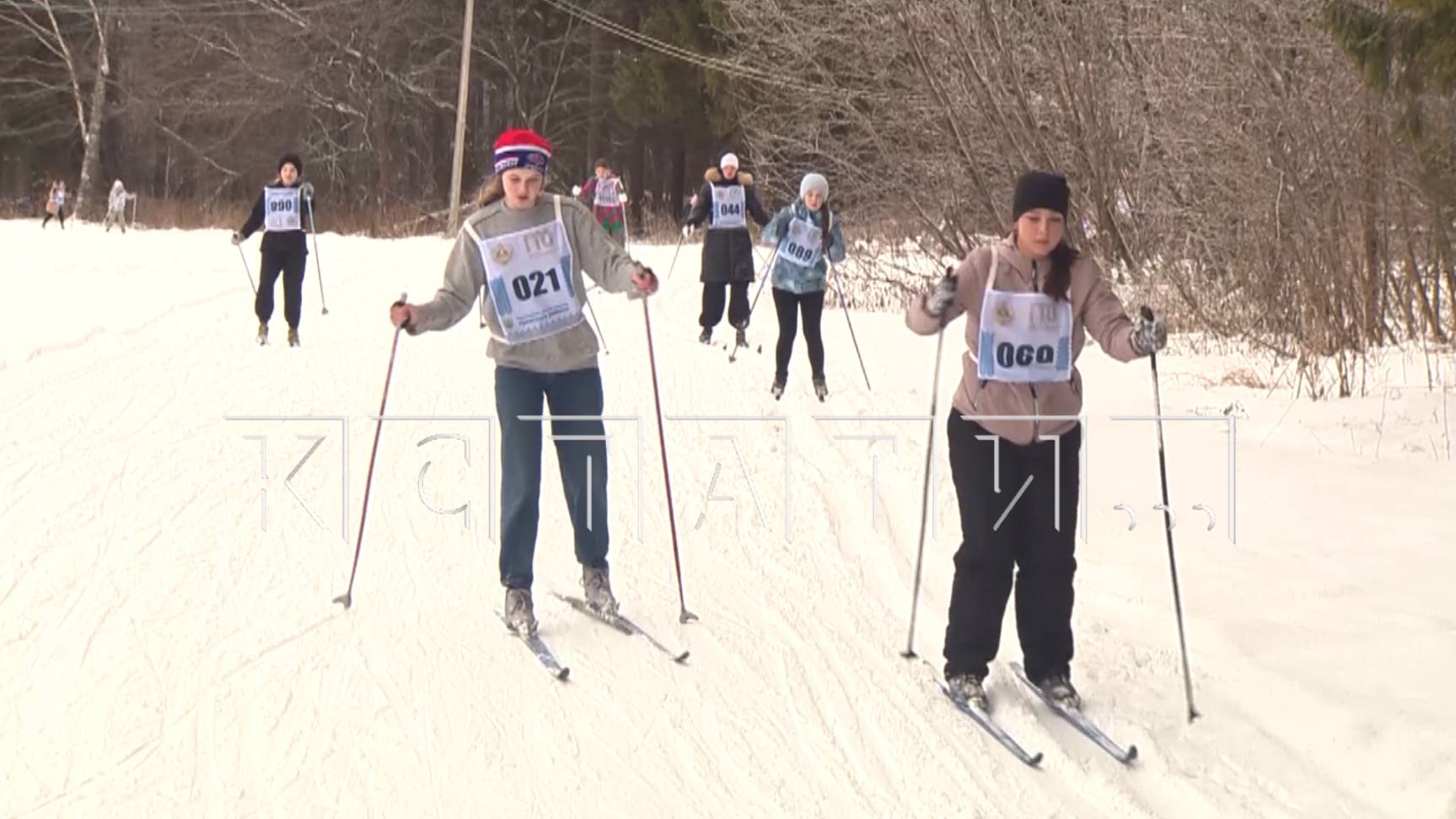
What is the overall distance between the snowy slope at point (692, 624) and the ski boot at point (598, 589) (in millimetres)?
154

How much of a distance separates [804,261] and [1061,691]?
6.17 m

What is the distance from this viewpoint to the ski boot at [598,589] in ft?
20.9

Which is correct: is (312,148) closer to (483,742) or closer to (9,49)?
(9,49)

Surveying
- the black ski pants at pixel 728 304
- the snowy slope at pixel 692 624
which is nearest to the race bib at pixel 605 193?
the black ski pants at pixel 728 304

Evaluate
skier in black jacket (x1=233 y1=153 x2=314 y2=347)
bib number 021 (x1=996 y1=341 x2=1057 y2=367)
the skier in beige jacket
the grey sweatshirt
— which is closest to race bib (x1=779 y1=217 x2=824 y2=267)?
the grey sweatshirt

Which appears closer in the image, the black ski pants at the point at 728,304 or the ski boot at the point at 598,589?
the ski boot at the point at 598,589

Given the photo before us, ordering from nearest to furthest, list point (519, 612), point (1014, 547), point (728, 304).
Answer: point (1014, 547), point (519, 612), point (728, 304)

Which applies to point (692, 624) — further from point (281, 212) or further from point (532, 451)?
point (281, 212)

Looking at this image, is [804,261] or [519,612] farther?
[804,261]

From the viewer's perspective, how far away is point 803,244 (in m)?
11.1

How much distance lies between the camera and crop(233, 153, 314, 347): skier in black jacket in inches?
537

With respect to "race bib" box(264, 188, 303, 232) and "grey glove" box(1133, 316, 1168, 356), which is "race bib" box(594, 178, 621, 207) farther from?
"grey glove" box(1133, 316, 1168, 356)

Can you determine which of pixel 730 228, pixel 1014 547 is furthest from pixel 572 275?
pixel 730 228

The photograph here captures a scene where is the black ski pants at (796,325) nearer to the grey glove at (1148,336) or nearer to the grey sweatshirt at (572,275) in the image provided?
the grey sweatshirt at (572,275)
